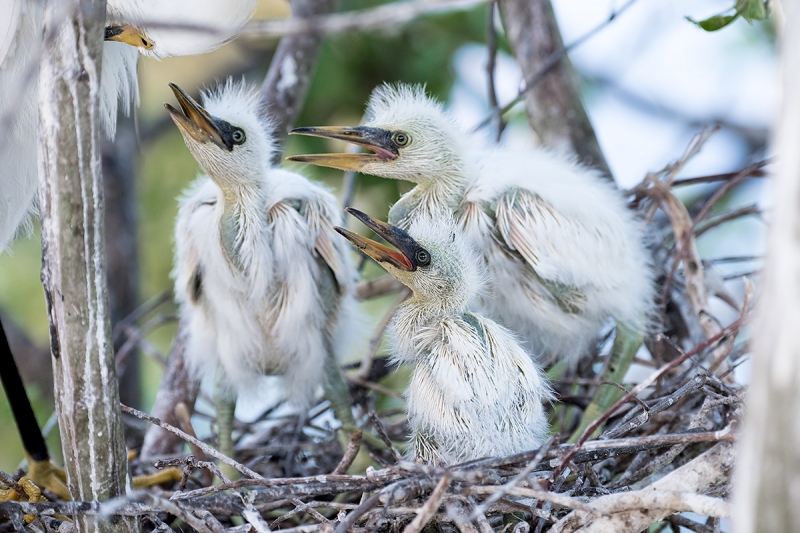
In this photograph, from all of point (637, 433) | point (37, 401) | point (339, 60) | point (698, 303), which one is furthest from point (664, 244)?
point (37, 401)

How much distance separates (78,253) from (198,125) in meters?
0.63

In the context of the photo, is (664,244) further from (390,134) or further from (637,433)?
(390,134)

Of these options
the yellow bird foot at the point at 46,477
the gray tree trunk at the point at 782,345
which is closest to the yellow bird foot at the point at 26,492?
the yellow bird foot at the point at 46,477

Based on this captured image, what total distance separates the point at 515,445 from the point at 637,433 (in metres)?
0.60

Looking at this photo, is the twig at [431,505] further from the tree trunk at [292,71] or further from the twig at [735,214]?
the tree trunk at [292,71]

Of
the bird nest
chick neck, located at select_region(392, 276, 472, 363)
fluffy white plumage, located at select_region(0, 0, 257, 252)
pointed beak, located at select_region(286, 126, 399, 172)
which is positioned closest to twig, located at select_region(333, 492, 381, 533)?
the bird nest

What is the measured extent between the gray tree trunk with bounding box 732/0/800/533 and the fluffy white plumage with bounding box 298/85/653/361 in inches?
37.6

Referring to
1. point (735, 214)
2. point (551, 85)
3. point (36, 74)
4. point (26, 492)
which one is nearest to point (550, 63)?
point (551, 85)

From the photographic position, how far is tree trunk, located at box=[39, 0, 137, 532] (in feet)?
3.37

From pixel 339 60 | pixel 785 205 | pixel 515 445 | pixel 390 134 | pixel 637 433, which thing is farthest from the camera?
pixel 339 60

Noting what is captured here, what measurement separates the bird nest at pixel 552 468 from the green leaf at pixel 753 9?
54 centimetres

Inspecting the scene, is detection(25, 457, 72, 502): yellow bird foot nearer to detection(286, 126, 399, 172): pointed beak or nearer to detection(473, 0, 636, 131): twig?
detection(286, 126, 399, 172): pointed beak

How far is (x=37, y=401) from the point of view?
303cm

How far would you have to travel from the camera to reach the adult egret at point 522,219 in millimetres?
1661
